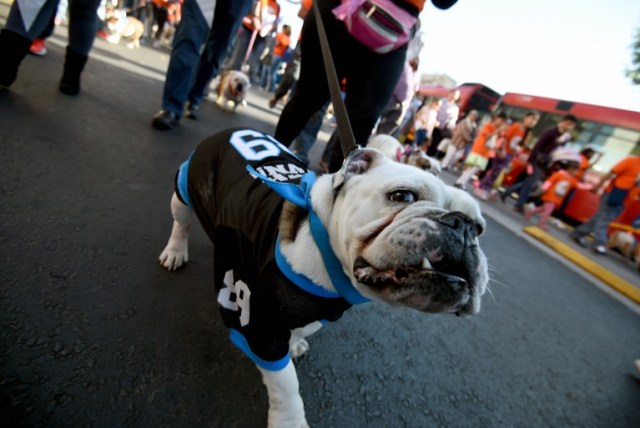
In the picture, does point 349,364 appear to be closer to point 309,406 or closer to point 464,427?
point 309,406

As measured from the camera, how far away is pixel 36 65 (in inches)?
170

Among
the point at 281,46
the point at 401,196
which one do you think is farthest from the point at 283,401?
the point at 281,46

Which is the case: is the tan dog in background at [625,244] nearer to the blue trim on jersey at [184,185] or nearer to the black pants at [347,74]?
the black pants at [347,74]

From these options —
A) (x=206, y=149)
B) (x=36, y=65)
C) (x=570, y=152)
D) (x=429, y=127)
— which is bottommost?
(x=36, y=65)

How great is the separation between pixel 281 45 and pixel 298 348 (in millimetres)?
12875

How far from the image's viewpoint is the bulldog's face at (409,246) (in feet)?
3.27

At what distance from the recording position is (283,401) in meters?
1.26

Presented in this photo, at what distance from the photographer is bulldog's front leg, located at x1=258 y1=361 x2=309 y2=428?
1251 millimetres

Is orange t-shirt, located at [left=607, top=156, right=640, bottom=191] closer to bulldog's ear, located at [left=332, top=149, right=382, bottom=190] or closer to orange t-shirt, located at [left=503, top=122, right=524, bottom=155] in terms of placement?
orange t-shirt, located at [left=503, top=122, right=524, bottom=155]

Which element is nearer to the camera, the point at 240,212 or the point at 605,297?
the point at 240,212

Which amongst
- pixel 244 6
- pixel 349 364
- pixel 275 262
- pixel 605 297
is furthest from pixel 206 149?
pixel 605 297

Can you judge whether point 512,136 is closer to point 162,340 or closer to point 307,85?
point 307,85

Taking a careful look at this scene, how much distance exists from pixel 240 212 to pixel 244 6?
3.48 m

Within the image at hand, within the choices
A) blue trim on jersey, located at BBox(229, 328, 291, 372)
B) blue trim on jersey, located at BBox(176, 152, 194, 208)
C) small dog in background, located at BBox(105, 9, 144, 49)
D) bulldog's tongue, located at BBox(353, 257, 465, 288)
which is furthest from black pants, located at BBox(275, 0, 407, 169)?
small dog in background, located at BBox(105, 9, 144, 49)
